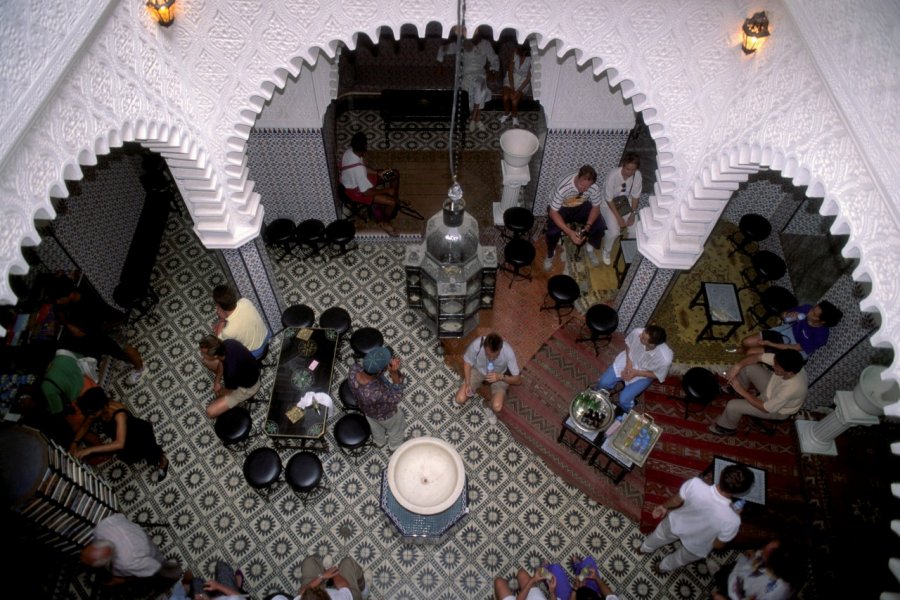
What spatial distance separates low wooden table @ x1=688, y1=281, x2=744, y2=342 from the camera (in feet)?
20.0

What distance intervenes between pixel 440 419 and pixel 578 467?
56.9 inches

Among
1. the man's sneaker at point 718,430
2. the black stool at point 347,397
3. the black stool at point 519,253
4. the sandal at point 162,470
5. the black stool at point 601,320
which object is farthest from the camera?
the black stool at point 519,253

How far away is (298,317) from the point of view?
6.24 metres

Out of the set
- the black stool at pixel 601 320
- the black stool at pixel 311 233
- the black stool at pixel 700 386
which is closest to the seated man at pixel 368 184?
the black stool at pixel 311 233

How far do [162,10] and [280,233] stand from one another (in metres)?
3.22

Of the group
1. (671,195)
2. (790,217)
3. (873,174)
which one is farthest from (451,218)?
(790,217)

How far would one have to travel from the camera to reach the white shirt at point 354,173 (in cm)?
677

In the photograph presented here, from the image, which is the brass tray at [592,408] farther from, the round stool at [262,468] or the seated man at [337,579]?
the round stool at [262,468]

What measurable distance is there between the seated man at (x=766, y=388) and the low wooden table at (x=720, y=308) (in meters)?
0.67

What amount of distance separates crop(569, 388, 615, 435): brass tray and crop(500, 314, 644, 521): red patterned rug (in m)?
0.54

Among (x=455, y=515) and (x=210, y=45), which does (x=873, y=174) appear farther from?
(x=210, y=45)

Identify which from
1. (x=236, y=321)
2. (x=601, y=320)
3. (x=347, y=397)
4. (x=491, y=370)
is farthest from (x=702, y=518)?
(x=236, y=321)

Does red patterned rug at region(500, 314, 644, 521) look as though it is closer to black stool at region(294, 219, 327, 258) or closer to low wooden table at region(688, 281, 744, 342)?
low wooden table at region(688, 281, 744, 342)

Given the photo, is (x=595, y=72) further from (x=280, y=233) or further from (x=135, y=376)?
(x=135, y=376)
